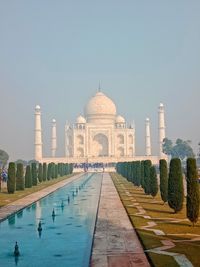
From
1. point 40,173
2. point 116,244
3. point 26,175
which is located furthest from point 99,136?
point 116,244

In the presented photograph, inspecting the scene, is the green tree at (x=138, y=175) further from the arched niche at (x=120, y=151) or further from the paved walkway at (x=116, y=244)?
→ the arched niche at (x=120, y=151)

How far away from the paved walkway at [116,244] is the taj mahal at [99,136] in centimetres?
4858

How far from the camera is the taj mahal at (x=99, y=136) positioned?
63031 mm

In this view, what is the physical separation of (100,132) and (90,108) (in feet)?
17.8

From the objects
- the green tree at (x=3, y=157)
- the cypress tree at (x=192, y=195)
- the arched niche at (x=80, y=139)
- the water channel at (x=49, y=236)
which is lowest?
the water channel at (x=49, y=236)

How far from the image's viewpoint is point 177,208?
13.3 meters

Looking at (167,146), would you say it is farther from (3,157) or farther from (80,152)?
(3,157)

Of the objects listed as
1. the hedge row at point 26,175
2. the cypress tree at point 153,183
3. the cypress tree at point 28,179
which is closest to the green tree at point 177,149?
the hedge row at point 26,175

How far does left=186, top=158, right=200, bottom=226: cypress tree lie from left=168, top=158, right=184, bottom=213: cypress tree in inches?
71.5

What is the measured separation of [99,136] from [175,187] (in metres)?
53.9

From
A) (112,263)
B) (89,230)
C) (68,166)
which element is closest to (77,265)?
(112,263)

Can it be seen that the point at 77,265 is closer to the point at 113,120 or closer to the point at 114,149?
the point at 114,149

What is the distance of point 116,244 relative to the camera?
848cm

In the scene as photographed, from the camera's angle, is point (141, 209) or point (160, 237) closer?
point (160, 237)
